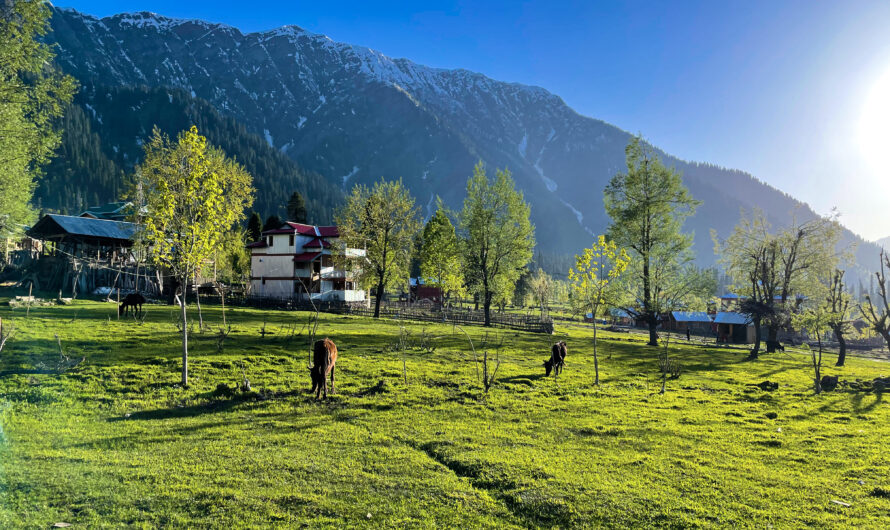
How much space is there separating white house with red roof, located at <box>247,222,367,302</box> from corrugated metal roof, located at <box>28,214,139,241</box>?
1756cm

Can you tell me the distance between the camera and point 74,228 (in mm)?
50156

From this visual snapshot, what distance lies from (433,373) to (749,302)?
1502 inches

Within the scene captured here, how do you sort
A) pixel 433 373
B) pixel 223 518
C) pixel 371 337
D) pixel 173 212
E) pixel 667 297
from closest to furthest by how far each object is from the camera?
pixel 223 518 < pixel 173 212 < pixel 433 373 < pixel 371 337 < pixel 667 297

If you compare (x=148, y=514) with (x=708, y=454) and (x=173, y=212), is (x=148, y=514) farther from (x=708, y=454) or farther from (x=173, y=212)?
(x=708, y=454)

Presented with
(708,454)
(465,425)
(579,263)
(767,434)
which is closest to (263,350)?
(465,425)

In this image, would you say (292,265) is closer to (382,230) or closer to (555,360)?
(382,230)

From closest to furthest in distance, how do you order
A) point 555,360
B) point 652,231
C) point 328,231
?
point 555,360 → point 652,231 → point 328,231

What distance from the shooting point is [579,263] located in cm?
2228

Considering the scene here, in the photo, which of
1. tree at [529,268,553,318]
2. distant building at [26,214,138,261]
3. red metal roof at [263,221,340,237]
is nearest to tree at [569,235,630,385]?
tree at [529,268,553,318]

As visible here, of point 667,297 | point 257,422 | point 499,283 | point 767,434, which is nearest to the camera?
point 257,422

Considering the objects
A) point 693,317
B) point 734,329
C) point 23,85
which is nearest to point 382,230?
point 23,85

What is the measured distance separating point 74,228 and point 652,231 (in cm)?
6831

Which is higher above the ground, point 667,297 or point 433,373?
point 667,297

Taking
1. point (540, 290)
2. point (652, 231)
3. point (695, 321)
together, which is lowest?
point (695, 321)
